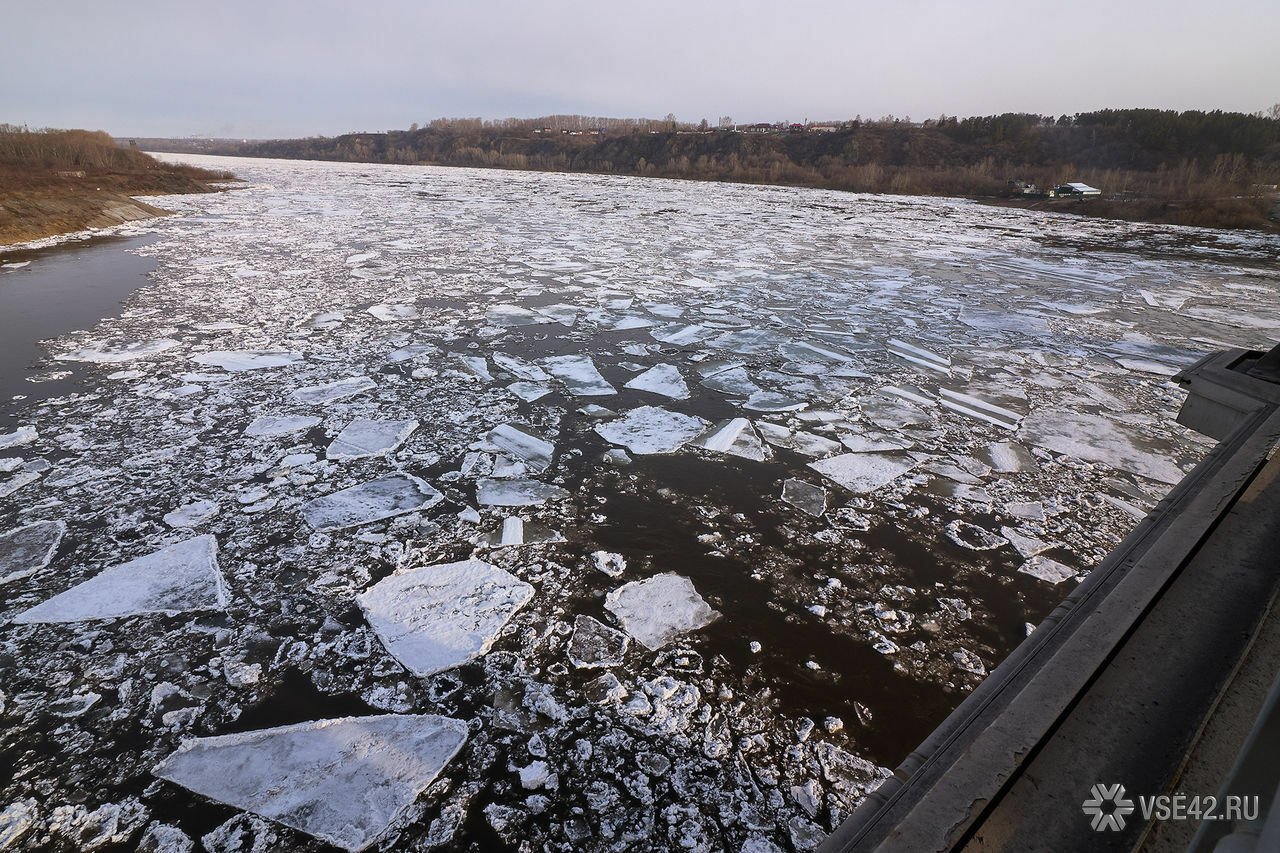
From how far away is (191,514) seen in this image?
198cm

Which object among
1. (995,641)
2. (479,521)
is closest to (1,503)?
(479,521)

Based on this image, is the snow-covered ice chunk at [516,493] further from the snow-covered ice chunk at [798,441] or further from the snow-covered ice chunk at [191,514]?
the snow-covered ice chunk at [798,441]

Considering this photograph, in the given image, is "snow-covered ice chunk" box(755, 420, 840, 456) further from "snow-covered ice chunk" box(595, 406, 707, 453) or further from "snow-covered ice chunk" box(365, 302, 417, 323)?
"snow-covered ice chunk" box(365, 302, 417, 323)

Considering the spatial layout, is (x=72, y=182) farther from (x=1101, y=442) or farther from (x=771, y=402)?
(x=1101, y=442)

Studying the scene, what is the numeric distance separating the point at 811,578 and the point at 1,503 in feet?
9.43

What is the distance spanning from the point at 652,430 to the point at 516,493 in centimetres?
81

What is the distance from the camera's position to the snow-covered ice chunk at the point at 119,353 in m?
3.33

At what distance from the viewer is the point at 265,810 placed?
1.11m

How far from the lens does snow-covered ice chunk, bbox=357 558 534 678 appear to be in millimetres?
1488

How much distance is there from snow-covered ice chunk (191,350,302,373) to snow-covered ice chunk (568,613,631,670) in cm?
277

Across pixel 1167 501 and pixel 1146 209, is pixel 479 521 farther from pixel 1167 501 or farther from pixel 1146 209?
pixel 1146 209

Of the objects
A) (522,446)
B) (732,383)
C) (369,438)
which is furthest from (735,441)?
(369,438)

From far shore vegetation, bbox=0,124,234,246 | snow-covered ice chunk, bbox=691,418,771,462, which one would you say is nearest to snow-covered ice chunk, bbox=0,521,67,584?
snow-covered ice chunk, bbox=691,418,771,462

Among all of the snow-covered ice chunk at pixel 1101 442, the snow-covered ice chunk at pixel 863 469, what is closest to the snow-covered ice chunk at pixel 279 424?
the snow-covered ice chunk at pixel 863 469
